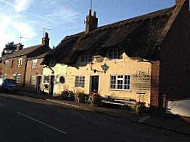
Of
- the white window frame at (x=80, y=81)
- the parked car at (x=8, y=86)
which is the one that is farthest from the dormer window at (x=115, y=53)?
the parked car at (x=8, y=86)

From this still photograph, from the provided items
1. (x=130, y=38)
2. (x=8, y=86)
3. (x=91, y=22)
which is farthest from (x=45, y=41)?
(x=130, y=38)

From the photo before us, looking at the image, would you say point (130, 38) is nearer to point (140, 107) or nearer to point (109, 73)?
point (109, 73)

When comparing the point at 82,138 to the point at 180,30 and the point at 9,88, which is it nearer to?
the point at 180,30

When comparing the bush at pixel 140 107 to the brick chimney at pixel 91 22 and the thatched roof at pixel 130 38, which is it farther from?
the brick chimney at pixel 91 22

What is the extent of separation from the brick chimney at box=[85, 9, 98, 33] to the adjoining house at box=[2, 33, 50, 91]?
975cm

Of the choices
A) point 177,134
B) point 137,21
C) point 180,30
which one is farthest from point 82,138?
point 137,21

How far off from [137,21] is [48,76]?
14041mm

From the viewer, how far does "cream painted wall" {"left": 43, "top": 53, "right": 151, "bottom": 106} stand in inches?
787

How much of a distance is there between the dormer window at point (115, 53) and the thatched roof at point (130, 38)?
20.5 inches

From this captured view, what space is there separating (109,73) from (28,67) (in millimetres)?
21417

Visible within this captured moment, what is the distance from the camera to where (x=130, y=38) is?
2152 centimetres

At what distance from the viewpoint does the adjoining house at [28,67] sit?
3759 cm

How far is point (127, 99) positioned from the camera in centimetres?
2080

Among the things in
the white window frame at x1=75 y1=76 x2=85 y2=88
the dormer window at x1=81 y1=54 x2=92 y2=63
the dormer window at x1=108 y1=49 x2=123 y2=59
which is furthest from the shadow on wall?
the white window frame at x1=75 y1=76 x2=85 y2=88
